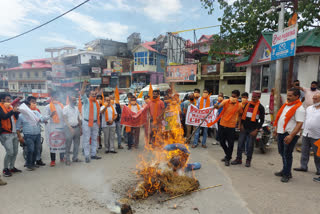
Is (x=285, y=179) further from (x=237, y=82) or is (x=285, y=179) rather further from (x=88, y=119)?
(x=237, y=82)

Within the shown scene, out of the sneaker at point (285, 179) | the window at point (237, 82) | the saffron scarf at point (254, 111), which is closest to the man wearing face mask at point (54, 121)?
the saffron scarf at point (254, 111)

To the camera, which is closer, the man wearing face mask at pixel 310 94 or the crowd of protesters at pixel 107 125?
the crowd of protesters at pixel 107 125

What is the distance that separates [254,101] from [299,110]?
4.02 ft

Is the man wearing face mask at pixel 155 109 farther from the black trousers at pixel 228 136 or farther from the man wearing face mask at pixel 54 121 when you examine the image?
the man wearing face mask at pixel 54 121

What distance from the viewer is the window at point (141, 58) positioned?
29156mm

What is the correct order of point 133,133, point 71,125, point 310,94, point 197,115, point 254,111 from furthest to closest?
point 197,115
point 133,133
point 310,94
point 71,125
point 254,111

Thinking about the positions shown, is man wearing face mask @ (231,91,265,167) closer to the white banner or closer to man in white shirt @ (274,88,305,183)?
man in white shirt @ (274,88,305,183)

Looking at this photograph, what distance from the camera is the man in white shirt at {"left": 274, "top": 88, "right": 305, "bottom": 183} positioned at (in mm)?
3902

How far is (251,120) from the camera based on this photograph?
502 cm

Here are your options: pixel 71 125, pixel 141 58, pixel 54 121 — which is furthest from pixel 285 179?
pixel 141 58

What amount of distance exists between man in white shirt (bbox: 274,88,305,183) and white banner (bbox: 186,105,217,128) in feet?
9.51

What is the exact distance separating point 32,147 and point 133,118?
3.07 metres

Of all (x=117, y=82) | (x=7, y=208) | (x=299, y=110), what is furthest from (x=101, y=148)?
(x=117, y=82)

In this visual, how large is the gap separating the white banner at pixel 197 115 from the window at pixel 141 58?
75.8 ft
